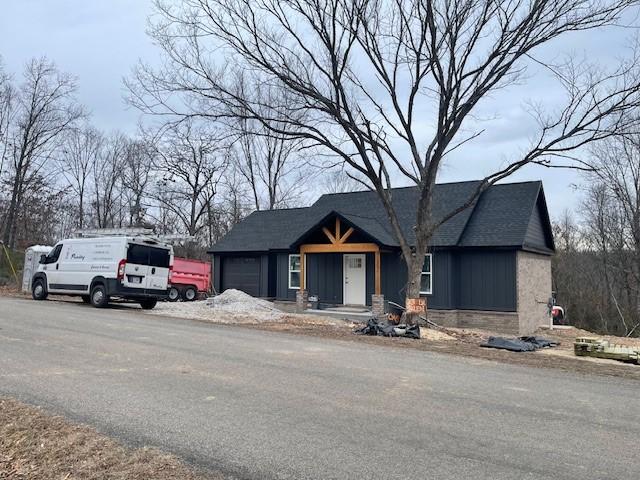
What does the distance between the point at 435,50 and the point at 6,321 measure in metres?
13.5

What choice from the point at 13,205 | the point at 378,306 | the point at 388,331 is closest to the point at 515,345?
the point at 388,331

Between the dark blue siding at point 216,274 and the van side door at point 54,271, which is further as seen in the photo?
the dark blue siding at point 216,274

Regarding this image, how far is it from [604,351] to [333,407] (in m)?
8.39

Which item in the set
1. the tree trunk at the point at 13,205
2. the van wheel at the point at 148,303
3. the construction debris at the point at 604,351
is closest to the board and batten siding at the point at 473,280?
the construction debris at the point at 604,351

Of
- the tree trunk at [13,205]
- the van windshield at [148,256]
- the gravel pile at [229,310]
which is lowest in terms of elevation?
the gravel pile at [229,310]

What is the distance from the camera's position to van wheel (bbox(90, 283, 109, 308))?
18.6 metres

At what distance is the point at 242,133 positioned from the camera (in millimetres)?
17016

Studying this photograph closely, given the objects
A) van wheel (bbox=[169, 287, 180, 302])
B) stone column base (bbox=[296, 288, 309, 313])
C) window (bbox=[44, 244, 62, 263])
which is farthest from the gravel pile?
van wheel (bbox=[169, 287, 180, 302])

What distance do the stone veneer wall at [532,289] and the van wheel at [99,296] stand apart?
14.3 meters

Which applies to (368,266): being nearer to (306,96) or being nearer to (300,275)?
(300,275)

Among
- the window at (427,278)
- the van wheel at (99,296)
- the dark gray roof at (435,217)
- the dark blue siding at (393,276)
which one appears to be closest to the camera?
the van wheel at (99,296)

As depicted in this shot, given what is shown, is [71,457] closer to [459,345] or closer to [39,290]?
[459,345]

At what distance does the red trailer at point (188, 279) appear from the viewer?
28.0 metres

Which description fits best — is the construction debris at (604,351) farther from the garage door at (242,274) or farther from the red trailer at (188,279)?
the red trailer at (188,279)
